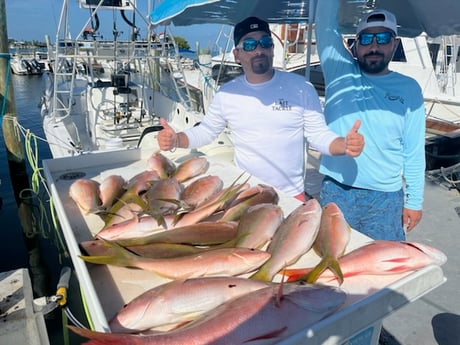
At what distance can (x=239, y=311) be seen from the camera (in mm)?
938

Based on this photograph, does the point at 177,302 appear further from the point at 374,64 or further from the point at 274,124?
the point at 374,64

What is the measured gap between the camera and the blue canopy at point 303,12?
8.37 feet

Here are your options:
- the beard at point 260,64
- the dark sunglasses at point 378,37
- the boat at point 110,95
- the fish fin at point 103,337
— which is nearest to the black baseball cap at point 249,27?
the beard at point 260,64

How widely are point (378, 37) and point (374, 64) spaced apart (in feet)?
0.54

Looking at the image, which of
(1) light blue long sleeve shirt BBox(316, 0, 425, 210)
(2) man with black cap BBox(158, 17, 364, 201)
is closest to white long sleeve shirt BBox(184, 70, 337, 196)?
(2) man with black cap BBox(158, 17, 364, 201)

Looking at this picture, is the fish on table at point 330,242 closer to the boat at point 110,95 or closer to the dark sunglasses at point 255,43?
the dark sunglasses at point 255,43

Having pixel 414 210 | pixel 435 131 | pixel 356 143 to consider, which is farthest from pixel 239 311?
pixel 435 131

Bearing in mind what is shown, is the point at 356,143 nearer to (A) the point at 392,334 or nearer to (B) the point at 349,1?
(A) the point at 392,334

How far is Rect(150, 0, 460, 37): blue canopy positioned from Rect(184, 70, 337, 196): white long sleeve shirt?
0.63 metres

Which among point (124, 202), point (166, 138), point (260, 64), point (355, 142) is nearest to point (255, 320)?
point (124, 202)

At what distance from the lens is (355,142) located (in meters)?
1.79

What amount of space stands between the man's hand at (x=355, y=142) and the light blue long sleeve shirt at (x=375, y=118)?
1.58 feet

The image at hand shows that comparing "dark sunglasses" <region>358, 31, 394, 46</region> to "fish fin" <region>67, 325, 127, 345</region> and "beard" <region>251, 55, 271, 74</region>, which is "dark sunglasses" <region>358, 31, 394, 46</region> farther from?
"fish fin" <region>67, 325, 127, 345</region>

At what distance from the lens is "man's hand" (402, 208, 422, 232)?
228 centimetres
